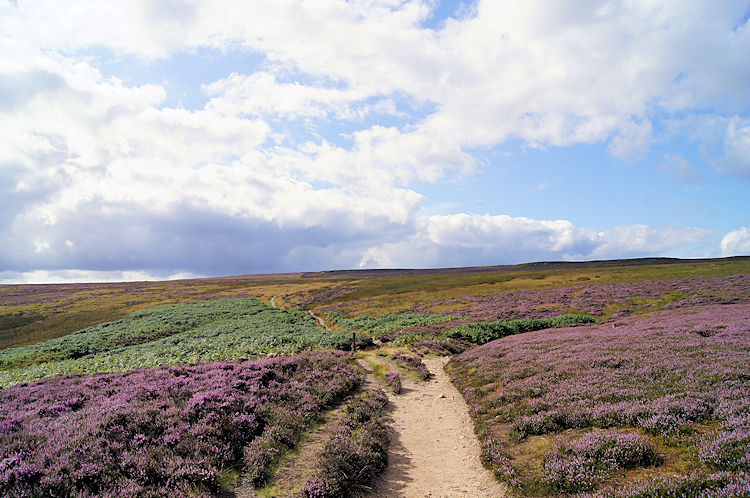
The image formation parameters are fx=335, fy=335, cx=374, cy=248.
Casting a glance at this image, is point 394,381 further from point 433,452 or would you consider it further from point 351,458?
point 351,458

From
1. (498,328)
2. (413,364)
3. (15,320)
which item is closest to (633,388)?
(413,364)

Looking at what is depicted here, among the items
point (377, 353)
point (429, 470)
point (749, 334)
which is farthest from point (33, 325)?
point (749, 334)

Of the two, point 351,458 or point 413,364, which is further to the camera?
point 413,364

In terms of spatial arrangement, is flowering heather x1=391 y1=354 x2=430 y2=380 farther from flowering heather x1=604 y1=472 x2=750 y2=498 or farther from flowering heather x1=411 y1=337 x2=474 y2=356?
flowering heather x1=604 y1=472 x2=750 y2=498

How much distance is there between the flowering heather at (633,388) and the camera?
27.5 feet

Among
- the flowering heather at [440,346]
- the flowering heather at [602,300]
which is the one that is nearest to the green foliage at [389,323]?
the flowering heather at [602,300]

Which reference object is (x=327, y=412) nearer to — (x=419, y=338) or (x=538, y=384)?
(x=538, y=384)

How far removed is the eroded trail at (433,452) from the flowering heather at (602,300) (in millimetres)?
28011

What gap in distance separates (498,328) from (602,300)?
26.5 metres

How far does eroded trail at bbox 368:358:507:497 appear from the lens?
8.94 meters

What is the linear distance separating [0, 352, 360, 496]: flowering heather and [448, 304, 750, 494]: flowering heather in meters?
7.30

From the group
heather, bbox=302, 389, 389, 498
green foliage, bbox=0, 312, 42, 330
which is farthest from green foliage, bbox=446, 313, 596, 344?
green foliage, bbox=0, 312, 42, 330

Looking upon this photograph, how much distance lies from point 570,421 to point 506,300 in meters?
50.4

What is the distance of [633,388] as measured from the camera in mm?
11453
